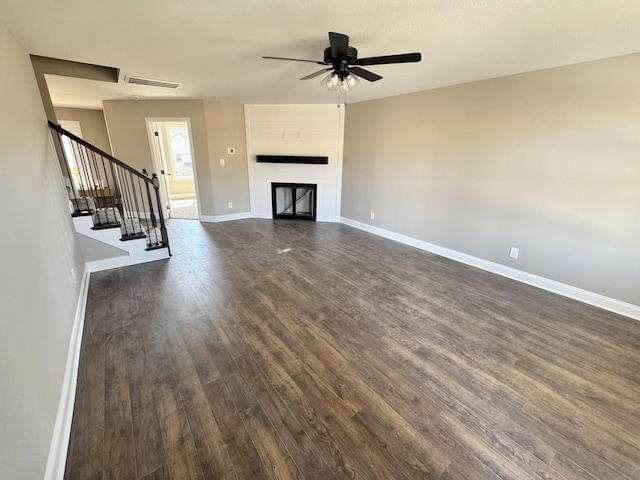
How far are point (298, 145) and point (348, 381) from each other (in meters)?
5.00

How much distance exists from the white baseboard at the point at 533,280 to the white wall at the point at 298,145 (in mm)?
1806

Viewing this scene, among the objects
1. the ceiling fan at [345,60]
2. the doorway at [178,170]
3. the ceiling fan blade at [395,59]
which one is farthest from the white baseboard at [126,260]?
the ceiling fan blade at [395,59]

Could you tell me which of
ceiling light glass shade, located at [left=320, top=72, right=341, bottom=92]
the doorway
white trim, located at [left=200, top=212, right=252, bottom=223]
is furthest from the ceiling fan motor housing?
the doorway

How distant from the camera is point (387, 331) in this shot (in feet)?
8.33

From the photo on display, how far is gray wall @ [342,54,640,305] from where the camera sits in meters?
2.72

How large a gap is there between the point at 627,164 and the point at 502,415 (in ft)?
9.19

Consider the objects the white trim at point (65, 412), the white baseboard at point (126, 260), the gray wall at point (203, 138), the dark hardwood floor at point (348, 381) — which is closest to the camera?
the white trim at point (65, 412)

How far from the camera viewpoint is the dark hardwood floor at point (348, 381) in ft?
4.89

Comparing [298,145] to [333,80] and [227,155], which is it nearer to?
[227,155]

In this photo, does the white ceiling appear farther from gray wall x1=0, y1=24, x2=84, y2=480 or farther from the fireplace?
the fireplace

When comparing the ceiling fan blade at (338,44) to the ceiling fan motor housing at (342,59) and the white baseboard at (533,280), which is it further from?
the white baseboard at (533,280)

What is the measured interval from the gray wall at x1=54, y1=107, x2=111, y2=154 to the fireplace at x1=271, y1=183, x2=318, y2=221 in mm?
4590

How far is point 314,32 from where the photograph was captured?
7.26 feet

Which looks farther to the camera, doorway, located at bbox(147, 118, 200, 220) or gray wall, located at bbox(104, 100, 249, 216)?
doorway, located at bbox(147, 118, 200, 220)
